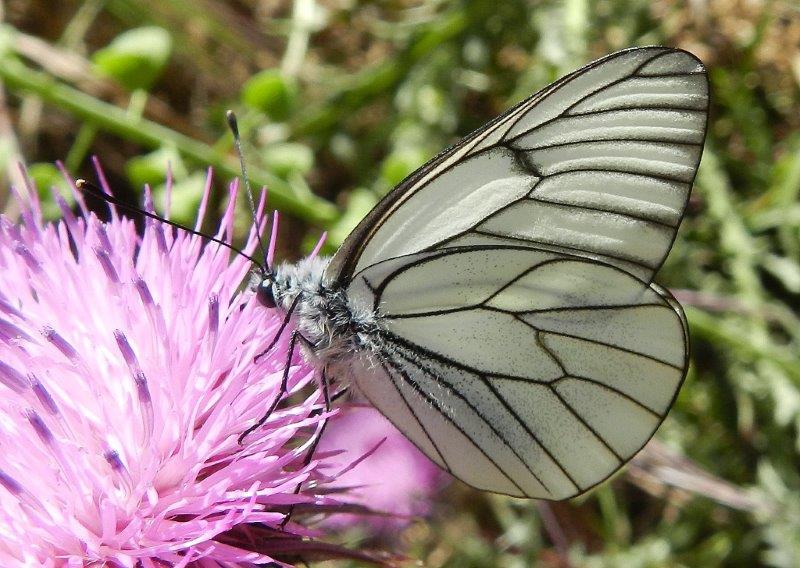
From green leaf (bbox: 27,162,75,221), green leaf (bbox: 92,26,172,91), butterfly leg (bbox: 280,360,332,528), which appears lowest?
butterfly leg (bbox: 280,360,332,528)

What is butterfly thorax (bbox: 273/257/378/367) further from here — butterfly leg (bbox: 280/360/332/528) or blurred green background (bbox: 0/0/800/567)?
blurred green background (bbox: 0/0/800/567)

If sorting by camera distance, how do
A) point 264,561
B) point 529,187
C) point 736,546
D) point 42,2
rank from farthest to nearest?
point 42,2, point 736,546, point 529,187, point 264,561

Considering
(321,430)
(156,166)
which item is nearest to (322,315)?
(321,430)

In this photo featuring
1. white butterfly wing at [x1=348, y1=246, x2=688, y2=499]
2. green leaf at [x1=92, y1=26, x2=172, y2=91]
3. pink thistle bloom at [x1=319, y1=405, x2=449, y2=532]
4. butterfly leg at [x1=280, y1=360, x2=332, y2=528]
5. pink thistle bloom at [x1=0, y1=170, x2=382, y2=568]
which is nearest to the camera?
pink thistle bloom at [x1=0, y1=170, x2=382, y2=568]

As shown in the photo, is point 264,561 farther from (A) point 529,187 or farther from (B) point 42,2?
(B) point 42,2

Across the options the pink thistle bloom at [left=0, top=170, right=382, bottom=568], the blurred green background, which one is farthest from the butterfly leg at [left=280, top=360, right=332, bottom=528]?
the blurred green background

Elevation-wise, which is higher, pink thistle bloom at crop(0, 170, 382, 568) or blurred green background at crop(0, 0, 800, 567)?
blurred green background at crop(0, 0, 800, 567)

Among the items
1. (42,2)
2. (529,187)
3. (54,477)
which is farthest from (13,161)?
(529,187)

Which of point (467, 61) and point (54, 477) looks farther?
point (467, 61)
